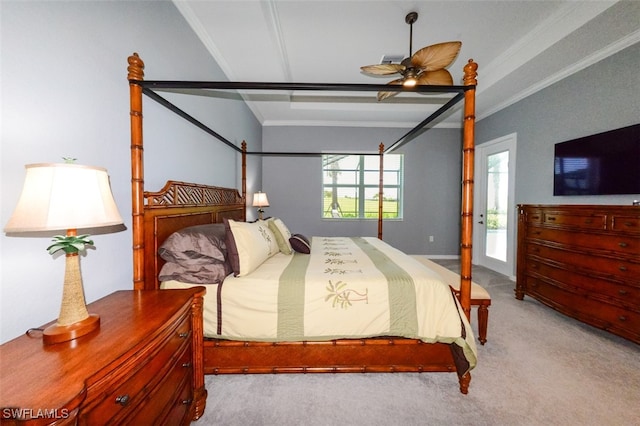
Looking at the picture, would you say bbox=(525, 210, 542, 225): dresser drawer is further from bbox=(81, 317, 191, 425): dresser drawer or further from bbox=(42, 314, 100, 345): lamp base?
bbox=(42, 314, 100, 345): lamp base

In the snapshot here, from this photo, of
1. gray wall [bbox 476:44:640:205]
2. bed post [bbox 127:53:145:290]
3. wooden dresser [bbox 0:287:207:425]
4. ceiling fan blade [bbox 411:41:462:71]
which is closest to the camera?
wooden dresser [bbox 0:287:207:425]

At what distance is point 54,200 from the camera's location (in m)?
0.78

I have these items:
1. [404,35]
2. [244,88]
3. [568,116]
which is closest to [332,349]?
[244,88]

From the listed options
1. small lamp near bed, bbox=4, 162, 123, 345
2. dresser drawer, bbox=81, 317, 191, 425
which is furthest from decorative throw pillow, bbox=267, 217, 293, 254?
small lamp near bed, bbox=4, 162, 123, 345

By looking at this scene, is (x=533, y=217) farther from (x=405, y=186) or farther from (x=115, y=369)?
(x=115, y=369)

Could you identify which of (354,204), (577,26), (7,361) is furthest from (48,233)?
(354,204)

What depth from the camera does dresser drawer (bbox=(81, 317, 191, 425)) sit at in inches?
27.5

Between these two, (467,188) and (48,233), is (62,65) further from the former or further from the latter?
(467,188)

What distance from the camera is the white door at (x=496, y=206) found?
398cm

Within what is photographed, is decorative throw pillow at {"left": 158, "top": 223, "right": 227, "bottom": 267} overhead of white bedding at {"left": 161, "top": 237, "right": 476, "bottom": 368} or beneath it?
overhead

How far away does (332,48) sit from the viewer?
287cm

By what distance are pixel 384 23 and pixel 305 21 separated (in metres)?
Result: 0.76

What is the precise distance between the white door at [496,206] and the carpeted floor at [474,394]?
2105 mm

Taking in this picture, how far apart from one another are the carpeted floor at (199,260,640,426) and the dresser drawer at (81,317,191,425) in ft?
2.34
